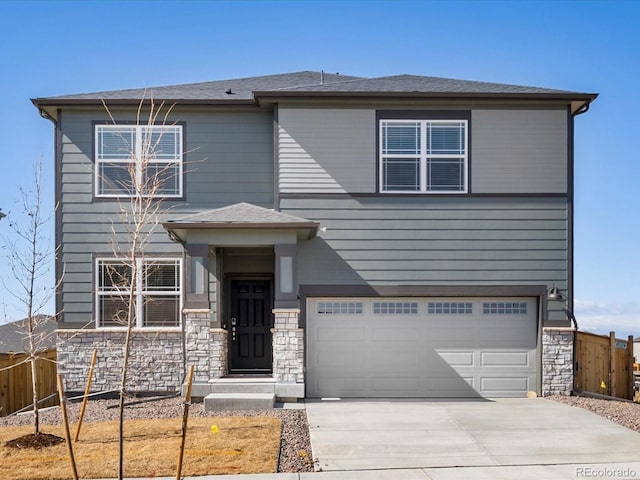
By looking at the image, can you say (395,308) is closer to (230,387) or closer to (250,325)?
(250,325)

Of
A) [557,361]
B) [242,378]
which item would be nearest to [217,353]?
[242,378]

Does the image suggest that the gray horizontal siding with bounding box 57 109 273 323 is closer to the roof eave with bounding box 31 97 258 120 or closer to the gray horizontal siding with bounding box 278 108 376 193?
the roof eave with bounding box 31 97 258 120

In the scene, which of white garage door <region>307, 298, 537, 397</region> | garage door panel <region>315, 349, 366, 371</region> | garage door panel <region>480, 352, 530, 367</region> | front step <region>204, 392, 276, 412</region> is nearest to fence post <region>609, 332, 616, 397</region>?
white garage door <region>307, 298, 537, 397</region>

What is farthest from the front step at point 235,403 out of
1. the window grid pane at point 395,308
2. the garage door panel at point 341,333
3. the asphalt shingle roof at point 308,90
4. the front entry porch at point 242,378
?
the asphalt shingle roof at point 308,90

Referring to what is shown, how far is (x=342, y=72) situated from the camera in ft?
56.4

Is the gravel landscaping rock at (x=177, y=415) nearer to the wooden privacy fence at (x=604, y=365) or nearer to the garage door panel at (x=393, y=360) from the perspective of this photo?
the garage door panel at (x=393, y=360)

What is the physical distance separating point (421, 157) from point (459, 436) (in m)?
5.74

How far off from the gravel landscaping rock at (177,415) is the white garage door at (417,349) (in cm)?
217

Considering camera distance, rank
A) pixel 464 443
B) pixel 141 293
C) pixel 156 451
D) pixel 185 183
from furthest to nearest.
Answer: pixel 185 183, pixel 141 293, pixel 464 443, pixel 156 451

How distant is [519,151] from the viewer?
43.3 feet

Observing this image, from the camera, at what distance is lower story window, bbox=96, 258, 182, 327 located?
13297 mm

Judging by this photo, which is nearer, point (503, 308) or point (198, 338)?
point (198, 338)

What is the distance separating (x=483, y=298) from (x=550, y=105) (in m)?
3.98

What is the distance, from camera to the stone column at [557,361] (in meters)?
13.0
